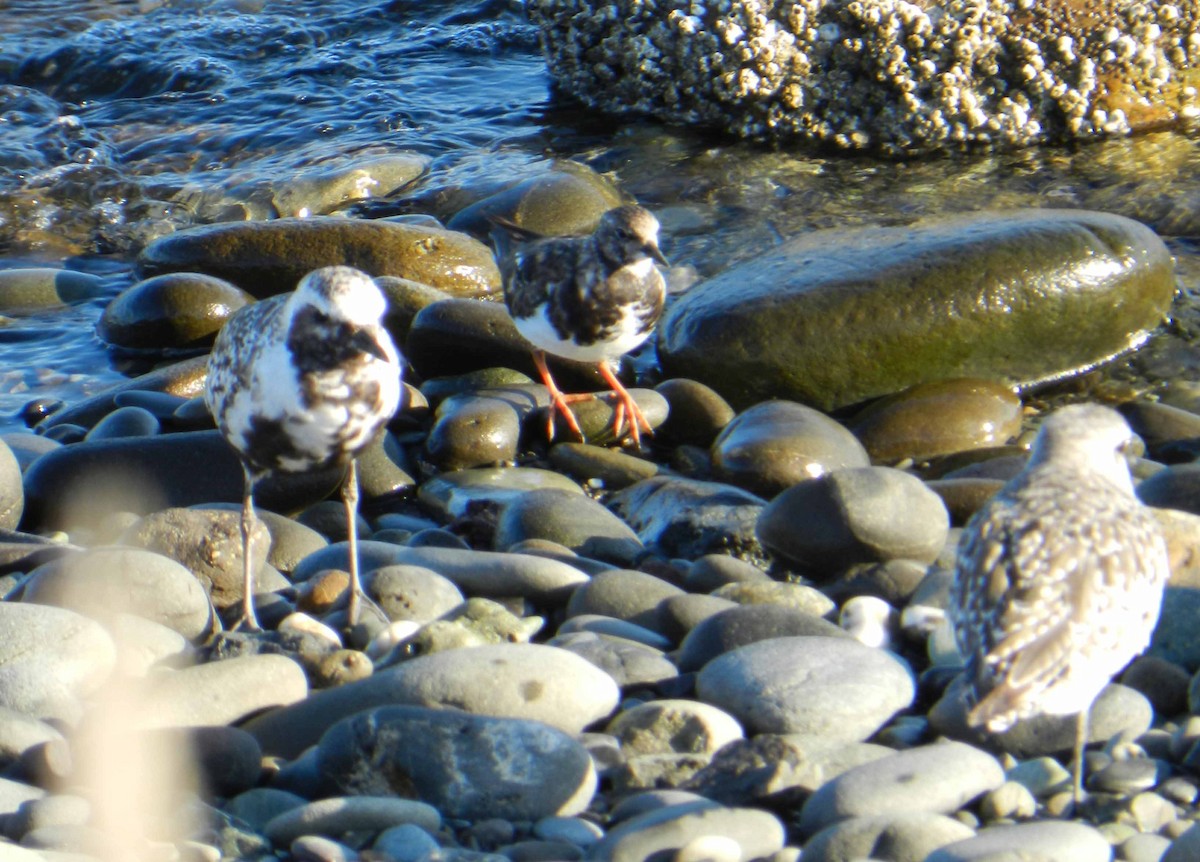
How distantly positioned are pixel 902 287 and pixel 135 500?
11.3ft

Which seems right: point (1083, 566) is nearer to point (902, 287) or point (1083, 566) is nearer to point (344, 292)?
point (344, 292)

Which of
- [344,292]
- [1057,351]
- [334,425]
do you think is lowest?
[1057,351]

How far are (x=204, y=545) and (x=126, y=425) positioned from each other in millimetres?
1595

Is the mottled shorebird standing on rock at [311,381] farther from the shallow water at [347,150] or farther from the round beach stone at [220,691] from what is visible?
the shallow water at [347,150]

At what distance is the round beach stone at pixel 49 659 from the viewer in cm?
356

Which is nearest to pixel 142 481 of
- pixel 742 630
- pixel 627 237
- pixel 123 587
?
pixel 123 587

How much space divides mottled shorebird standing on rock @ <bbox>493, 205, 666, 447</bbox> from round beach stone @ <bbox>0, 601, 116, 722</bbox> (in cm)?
281

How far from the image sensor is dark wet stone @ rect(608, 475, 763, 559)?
518 cm

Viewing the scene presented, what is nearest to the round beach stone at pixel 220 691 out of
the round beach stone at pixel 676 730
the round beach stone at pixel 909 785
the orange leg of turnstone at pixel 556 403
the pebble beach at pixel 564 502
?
the pebble beach at pixel 564 502

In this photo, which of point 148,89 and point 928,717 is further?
point 148,89

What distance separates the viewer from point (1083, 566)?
3.35 m

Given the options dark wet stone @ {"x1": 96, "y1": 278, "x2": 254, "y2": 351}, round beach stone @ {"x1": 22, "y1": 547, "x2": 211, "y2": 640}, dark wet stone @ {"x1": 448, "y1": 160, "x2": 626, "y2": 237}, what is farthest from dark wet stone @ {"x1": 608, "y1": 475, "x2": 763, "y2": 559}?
dark wet stone @ {"x1": 448, "y1": 160, "x2": 626, "y2": 237}

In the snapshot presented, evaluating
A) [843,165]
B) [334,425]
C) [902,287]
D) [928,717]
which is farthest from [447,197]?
[928,717]

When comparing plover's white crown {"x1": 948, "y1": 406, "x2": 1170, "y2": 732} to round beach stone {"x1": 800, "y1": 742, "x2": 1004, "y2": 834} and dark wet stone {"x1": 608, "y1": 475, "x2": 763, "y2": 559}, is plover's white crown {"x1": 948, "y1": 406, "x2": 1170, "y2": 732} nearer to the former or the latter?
round beach stone {"x1": 800, "y1": 742, "x2": 1004, "y2": 834}
